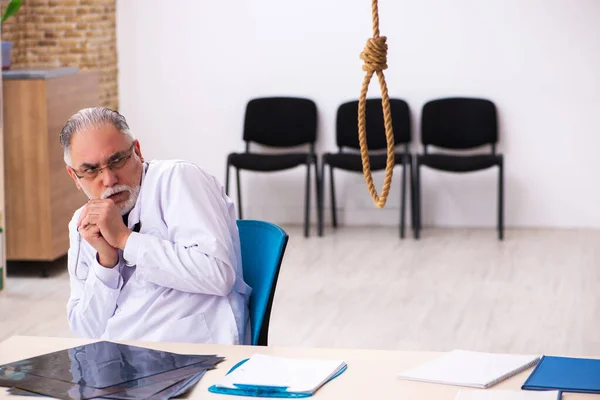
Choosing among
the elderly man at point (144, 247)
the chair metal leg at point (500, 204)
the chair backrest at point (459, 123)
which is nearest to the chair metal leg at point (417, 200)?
the chair backrest at point (459, 123)

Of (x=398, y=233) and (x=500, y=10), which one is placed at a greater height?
(x=500, y=10)

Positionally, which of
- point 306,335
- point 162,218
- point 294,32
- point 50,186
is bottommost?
point 306,335

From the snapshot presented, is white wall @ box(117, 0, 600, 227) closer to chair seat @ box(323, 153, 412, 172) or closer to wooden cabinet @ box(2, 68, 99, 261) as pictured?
chair seat @ box(323, 153, 412, 172)

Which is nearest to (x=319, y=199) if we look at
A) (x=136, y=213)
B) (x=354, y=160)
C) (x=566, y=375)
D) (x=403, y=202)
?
(x=354, y=160)

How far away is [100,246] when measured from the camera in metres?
2.38

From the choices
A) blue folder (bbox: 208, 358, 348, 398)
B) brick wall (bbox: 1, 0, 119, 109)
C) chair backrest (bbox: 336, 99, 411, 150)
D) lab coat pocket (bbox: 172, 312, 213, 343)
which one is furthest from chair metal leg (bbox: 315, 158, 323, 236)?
blue folder (bbox: 208, 358, 348, 398)

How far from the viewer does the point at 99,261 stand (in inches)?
95.3

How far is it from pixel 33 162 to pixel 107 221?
3592mm

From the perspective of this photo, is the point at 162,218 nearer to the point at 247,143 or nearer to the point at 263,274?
the point at 263,274

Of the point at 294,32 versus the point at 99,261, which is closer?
the point at 99,261

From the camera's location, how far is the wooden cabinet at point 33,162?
18.5 ft

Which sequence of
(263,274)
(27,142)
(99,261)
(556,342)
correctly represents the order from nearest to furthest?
(99,261)
(263,274)
(556,342)
(27,142)

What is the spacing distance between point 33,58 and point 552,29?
3.73 m

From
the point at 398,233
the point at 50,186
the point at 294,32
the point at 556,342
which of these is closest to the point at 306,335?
the point at 556,342
